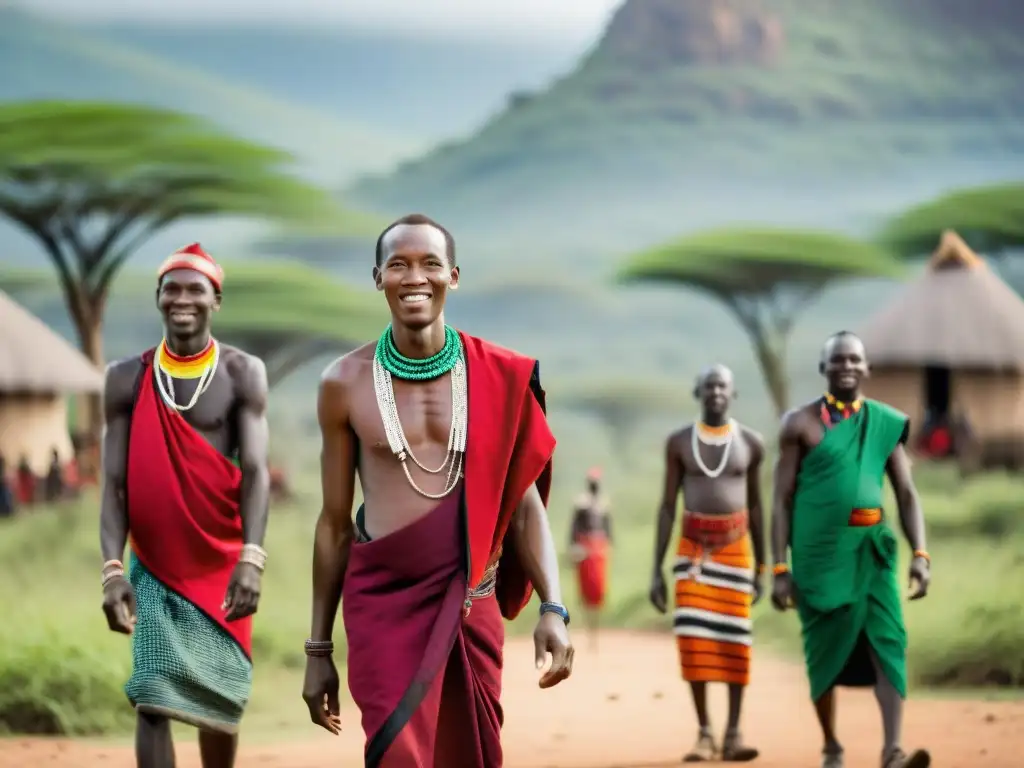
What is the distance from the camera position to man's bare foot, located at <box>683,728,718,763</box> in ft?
30.9

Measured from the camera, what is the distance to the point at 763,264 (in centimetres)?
3547

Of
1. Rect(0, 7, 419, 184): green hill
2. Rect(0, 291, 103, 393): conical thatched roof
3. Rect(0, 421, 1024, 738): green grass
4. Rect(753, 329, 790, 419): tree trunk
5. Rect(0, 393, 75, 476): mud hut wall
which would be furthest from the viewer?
Rect(0, 7, 419, 184): green hill

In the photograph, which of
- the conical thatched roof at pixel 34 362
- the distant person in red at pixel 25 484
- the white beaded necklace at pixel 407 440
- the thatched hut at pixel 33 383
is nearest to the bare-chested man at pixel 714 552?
the white beaded necklace at pixel 407 440

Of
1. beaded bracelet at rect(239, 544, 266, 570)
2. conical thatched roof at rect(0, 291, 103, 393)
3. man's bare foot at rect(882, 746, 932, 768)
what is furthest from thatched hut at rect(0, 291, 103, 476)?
beaded bracelet at rect(239, 544, 266, 570)

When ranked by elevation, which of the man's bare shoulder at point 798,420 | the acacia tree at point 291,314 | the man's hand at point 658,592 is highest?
the acacia tree at point 291,314

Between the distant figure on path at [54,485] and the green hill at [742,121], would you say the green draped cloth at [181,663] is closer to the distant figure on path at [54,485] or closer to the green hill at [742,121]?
the distant figure on path at [54,485]

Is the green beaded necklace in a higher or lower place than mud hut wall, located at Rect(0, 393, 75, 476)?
lower

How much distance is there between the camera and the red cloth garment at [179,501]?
6.62 metres

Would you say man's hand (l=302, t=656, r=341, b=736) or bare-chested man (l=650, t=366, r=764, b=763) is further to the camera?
bare-chested man (l=650, t=366, r=764, b=763)

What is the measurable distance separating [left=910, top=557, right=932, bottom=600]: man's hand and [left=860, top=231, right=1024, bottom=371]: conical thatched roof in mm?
18779

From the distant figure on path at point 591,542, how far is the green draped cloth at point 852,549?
6852mm

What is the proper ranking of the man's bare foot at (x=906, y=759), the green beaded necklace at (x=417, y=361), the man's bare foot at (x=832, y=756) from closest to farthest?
the green beaded necklace at (x=417, y=361), the man's bare foot at (x=906, y=759), the man's bare foot at (x=832, y=756)

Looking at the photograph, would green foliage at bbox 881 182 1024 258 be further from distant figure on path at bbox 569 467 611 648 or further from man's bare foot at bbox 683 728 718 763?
man's bare foot at bbox 683 728 718 763

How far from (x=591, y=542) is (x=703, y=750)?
19.7 ft
